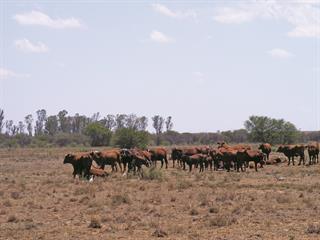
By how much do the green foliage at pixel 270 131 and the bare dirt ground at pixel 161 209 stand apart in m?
55.7

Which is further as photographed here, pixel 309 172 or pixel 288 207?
pixel 309 172

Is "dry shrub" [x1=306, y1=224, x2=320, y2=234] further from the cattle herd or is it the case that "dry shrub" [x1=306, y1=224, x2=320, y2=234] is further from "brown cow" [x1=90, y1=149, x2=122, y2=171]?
"brown cow" [x1=90, y1=149, x2=122, y2=171]

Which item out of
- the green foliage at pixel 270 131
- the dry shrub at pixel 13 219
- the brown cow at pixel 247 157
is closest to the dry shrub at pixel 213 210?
the dry shrub at pixel 13 219

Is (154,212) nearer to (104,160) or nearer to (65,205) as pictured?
(65,205)

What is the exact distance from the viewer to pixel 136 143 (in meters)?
69.7

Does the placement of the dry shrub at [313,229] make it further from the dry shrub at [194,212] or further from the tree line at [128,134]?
the tree line at [128,134]

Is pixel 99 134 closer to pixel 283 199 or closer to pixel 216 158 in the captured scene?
pixel 216 158

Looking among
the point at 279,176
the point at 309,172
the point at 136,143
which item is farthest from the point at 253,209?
the point at 136,143

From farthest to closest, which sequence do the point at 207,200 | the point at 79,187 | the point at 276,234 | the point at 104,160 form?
1. the point at 104,160
2. the point at 79,187
3. the point at 207,200
4. the point at 276,234

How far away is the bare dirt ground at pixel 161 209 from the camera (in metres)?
15.2

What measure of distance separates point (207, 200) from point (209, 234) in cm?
568

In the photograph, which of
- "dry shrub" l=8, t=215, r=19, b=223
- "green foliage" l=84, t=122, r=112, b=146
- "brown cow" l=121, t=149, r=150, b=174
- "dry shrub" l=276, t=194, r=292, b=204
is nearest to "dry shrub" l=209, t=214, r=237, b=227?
"dry shrub" l=276, t=194, r=292, b=204

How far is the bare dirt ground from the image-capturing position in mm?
15250

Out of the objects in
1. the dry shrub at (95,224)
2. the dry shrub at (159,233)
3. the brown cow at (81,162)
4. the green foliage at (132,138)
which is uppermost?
the green foliage at (132,138)
